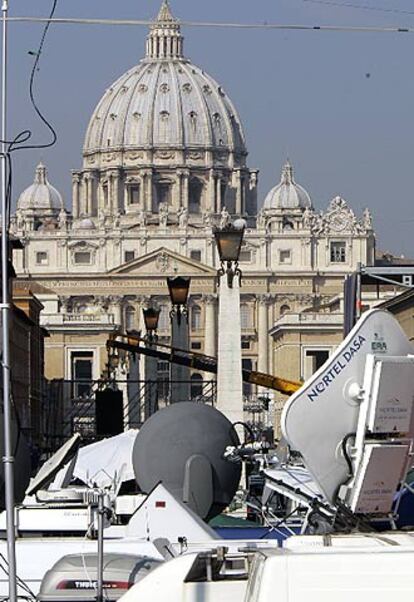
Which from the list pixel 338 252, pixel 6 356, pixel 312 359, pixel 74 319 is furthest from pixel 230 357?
pixel 338 252

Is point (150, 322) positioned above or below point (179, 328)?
above

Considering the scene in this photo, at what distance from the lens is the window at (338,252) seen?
181 m

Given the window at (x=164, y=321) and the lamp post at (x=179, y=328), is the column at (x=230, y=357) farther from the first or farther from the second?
the window at (x=164, y=321)

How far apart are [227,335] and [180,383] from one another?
4580 millimetres

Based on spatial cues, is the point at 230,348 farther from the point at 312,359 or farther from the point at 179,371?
the point at 312,359

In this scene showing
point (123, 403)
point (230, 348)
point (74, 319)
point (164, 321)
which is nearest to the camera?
point (230, 348)

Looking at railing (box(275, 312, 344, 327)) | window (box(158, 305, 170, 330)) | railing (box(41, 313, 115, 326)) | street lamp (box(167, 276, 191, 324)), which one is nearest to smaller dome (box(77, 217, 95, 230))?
window (box(158, 305, 170, 330))

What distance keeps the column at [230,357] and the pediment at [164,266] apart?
150587mm

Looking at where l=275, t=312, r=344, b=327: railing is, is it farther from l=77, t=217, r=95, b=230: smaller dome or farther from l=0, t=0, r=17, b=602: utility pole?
l=0, t=0, r=17, b=602: utility pole


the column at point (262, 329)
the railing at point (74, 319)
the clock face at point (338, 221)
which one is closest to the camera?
the railing at point (74, 319)

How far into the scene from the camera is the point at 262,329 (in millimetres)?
178500

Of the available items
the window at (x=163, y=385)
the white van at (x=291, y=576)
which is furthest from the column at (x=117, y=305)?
the white van at (x=291, y=576)

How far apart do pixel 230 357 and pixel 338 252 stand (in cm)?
15711

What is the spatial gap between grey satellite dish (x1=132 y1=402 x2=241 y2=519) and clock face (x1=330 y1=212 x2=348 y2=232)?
166135mm
